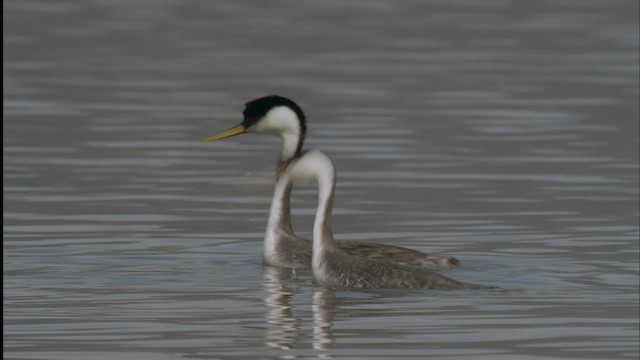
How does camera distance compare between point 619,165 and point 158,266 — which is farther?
point 619,165

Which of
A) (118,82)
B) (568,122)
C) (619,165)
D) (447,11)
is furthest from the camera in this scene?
(447,11)

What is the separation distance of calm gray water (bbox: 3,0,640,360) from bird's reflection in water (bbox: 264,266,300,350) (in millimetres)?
45

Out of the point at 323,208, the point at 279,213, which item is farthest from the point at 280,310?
the point at 279,213

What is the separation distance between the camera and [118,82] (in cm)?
3173

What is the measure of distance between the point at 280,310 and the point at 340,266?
3.94ft

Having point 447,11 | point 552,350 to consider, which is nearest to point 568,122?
point 552,350

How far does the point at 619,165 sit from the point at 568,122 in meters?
3.92

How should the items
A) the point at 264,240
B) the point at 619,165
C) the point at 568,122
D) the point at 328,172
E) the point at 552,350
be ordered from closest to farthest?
the point at 552,350 → the point at 328,172 → the point at 264,240 → the point at 619,165 → the point at 568,122

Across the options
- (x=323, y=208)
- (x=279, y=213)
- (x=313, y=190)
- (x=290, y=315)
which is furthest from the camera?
(x=313, y=190)

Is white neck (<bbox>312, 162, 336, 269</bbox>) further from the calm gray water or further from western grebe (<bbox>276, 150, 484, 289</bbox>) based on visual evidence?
the calm gray water

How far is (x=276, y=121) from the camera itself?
59.0ft

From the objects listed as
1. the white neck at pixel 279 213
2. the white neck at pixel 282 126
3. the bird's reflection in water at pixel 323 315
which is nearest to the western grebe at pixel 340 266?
the bird's reflection in water at pixel 323 315

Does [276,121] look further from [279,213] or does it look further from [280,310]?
[280,310]

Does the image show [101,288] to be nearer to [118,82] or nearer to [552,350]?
[552,350]
